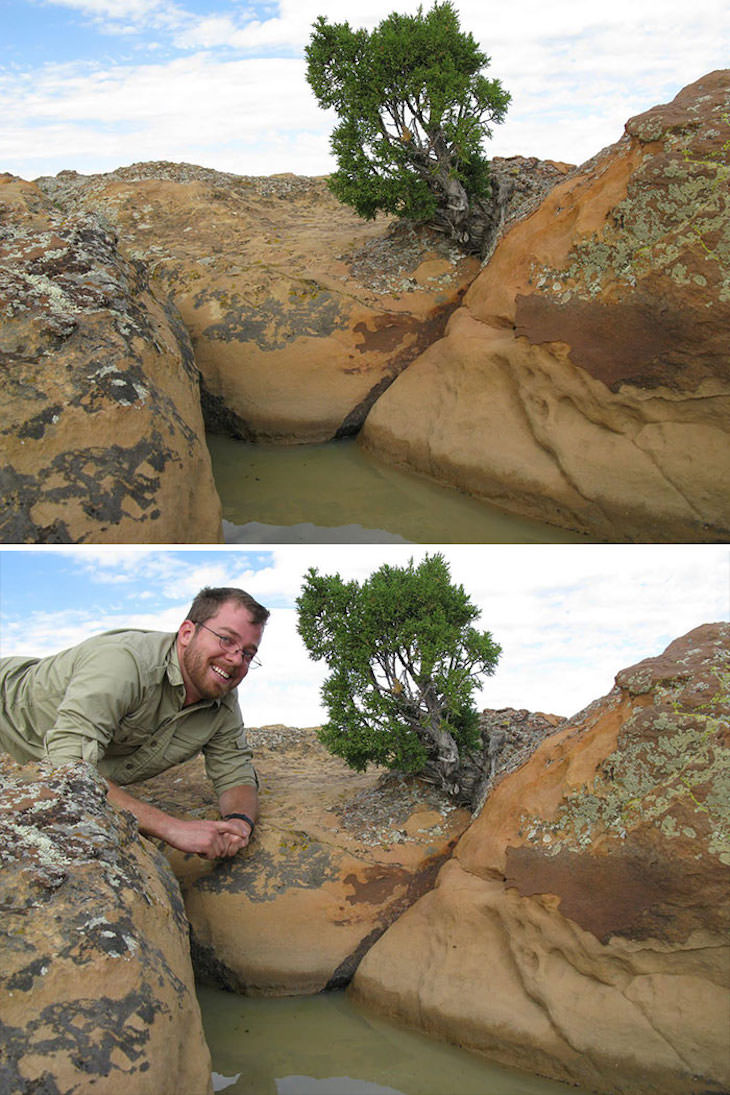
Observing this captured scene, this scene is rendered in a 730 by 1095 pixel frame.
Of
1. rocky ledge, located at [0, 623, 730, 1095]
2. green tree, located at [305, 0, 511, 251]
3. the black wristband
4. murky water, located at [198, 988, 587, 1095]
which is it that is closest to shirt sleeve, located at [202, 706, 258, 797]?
the black wristband

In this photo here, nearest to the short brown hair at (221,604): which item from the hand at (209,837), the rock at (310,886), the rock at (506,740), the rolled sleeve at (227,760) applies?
the rolled sleeve at (227,760)

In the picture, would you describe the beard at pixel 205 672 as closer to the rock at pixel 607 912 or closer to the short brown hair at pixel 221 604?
the short brown hair at pixel 221 604

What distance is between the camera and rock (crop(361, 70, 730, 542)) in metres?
5.57

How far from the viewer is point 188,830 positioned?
483 centimetres

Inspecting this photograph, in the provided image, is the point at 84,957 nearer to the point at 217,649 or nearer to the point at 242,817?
the point at 217,649

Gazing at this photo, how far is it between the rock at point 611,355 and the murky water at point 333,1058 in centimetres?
335

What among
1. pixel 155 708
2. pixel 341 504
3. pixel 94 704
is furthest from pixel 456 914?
pixel 341 504

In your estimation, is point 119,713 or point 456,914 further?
point 119,713

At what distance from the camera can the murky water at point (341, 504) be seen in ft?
20.9

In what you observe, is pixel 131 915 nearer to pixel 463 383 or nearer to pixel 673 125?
pixel 463 383

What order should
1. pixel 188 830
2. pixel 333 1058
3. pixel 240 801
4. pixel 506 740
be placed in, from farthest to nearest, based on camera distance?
pixel 506 740
pixel 240 801
pixel 188 830
pixel 333 1058

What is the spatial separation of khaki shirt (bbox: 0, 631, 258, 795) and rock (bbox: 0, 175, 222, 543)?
0.74m

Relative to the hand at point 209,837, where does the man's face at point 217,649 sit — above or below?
above

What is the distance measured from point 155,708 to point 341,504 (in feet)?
7.39
